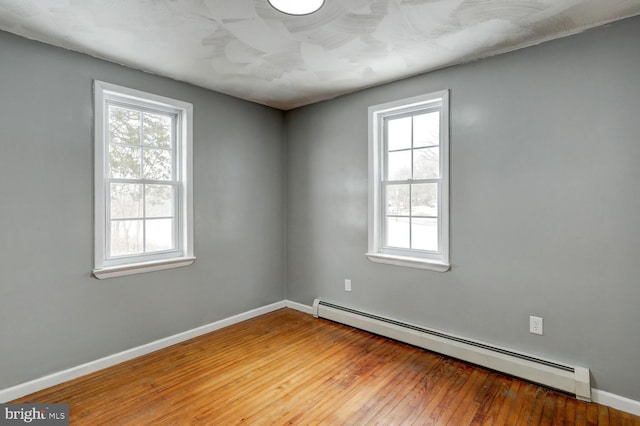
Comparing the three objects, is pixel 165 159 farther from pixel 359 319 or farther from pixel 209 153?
pixel 359 319

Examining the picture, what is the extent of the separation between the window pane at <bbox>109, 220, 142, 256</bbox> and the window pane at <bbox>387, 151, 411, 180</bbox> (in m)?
2.47

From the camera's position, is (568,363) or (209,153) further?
(209,153)

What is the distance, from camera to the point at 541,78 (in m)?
2.48

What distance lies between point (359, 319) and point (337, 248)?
0.81 m

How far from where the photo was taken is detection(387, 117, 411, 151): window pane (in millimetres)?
3311

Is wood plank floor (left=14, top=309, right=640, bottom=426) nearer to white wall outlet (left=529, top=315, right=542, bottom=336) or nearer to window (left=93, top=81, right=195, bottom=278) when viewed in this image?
white wall outlet (left=529, top=315, right=542, bottom=336)

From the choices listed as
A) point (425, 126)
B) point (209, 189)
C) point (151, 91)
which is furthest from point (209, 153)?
point (425, 126)

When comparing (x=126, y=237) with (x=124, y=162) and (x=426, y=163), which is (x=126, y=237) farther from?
(x=426, y=163)

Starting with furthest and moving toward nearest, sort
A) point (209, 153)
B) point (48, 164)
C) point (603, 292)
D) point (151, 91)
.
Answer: point (209, 153), point (151, 91), point (48, 164), point (603, 292)

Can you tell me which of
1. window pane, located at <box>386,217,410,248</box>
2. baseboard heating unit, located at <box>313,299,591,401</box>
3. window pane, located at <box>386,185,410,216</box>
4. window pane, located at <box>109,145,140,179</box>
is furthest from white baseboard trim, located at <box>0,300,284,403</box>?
window pane, located at <box>386,185,410,216</box>

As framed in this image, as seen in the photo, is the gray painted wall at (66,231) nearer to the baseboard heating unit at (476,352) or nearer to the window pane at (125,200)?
the window pane at (125,200)

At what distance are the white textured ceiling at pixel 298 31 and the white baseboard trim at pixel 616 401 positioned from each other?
2479 mm

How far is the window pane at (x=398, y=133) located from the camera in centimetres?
331

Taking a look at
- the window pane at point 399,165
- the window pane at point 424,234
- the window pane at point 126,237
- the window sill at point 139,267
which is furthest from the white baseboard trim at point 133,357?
the window pane at point 399,165
